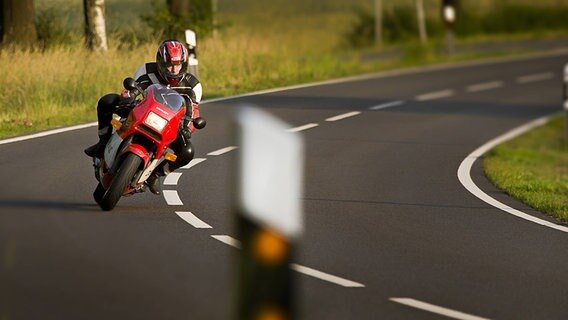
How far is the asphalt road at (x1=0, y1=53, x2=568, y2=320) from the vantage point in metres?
8.65

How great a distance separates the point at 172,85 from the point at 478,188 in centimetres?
433

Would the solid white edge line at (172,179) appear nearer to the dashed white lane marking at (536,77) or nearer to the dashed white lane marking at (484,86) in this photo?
the dashed white lane marking at (484,86)

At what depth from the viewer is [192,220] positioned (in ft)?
39.4

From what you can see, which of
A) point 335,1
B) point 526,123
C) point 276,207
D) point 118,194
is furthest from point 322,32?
point 276,207

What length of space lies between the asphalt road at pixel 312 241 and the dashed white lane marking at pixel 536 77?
47.1 ft

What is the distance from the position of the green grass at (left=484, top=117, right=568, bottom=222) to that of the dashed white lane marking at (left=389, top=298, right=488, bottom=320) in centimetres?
476

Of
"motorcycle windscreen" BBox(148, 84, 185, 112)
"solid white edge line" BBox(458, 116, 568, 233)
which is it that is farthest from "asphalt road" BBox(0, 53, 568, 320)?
"motorcycle windscreen" BBox(148, 84, 185, 112)

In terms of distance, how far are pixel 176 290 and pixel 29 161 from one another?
6933mm

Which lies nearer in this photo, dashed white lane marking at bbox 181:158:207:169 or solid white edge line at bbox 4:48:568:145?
dashed white lane marking at bbox 181:158:207:169

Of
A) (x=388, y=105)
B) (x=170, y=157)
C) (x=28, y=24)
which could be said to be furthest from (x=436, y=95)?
(x=170, y=157)

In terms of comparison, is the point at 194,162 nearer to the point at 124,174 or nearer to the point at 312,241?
the point at 124,174

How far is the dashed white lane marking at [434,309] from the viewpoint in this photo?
8594 mm

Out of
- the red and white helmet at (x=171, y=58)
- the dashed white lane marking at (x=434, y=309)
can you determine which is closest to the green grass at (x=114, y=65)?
the red and white helmet at (x=171, y=58)

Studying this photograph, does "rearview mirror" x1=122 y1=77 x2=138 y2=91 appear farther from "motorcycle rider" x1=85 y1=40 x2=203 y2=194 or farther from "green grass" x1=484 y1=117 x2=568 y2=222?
"green grass" x1=484 y1=117 x2=568 y2=222
